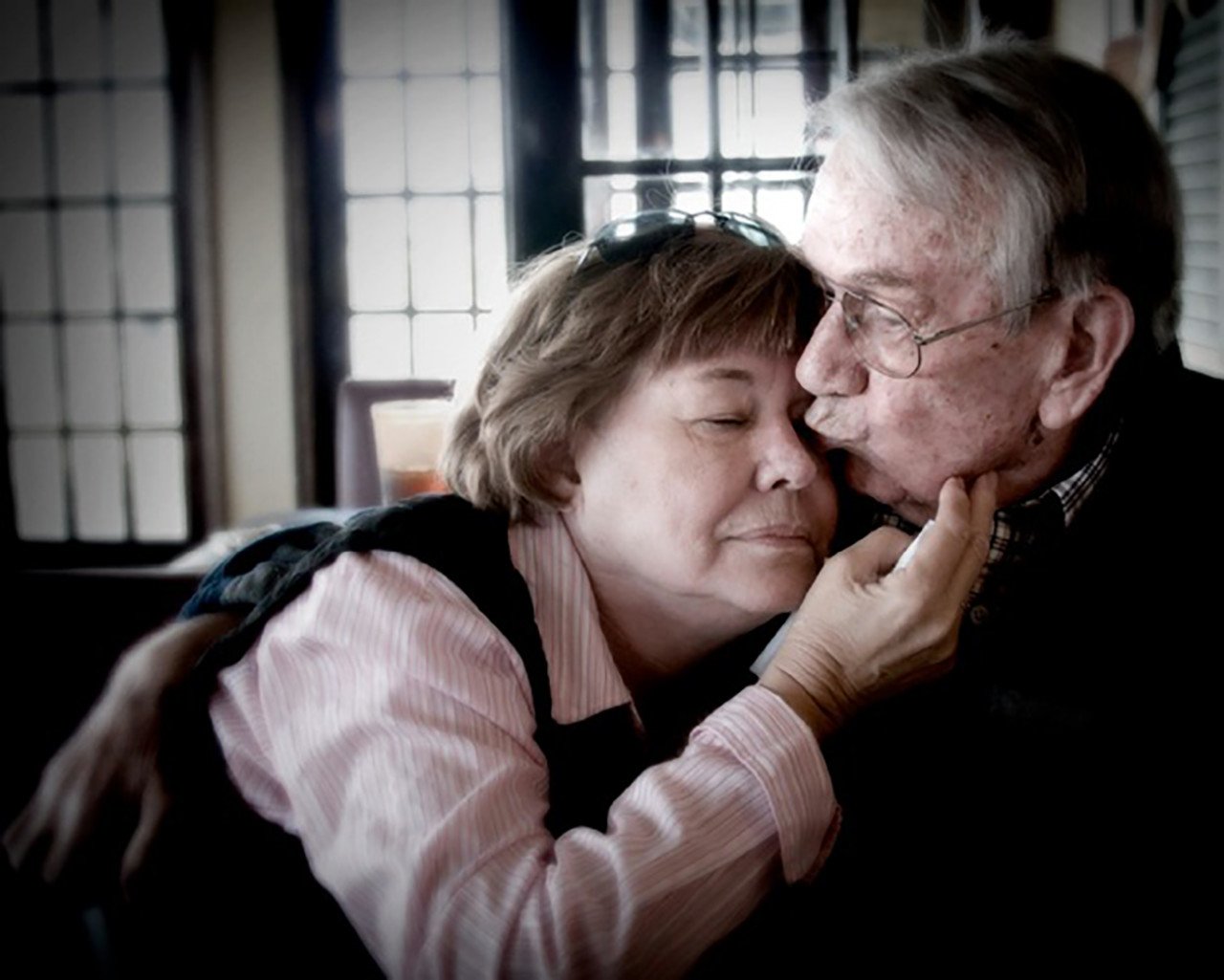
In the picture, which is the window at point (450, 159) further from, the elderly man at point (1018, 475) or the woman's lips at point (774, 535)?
the woman's lips at point (774, 535)

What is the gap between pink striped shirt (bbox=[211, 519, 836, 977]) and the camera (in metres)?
0.76

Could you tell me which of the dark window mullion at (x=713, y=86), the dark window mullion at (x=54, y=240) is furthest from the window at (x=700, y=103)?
the dark window mullion at (x=54, y=240)

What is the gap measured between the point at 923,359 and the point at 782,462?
177mm

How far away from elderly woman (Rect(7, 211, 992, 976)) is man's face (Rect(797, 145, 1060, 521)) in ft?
0.14

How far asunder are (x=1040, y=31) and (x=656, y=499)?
2.38 meters

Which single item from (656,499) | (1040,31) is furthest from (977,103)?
(1040,31)

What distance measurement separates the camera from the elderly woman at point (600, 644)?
0.78m

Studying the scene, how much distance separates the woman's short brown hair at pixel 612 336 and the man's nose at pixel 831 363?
0.03 metres

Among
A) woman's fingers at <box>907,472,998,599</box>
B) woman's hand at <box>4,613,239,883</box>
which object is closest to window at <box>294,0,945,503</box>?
woman's fingers at <box>907,472,998,599</box>

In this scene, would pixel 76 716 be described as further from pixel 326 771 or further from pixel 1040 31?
pixel 1040 31

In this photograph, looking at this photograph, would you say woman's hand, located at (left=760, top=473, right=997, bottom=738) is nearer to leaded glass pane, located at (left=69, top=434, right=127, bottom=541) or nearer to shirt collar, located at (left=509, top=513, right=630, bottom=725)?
shirt collar, located at (left=509, top=513, right=630, bottom=725)

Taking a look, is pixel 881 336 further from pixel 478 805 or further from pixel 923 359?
pixel 478 805

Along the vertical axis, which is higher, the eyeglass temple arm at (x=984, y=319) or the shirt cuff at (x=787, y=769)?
the eyeglass temple arm at (x=984, y=319)

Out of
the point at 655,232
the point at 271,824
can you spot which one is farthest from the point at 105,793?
the point at 655,232
